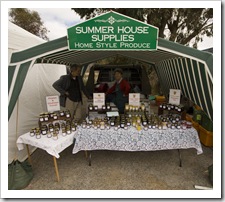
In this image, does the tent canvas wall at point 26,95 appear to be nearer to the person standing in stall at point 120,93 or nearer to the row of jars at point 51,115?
the row of jars at point 51,115

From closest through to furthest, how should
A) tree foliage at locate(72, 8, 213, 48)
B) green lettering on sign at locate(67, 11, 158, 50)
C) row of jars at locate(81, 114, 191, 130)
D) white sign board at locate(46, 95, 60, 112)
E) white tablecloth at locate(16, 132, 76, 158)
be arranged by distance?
green lettering on sign at locate(67, 11, 158, 50) < white tablecloth at locate(16, 132, 76, 158) < row of jars at locate(81, 114, 191, 130) < white sign board at locate(46, 95, 60, 112) < tree foliage at locate(72, 8, 213, 48)

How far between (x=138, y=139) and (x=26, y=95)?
2.72 m

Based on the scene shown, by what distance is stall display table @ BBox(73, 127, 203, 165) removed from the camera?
9.74 ft

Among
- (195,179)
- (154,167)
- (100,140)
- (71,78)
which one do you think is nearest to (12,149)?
(100,140)

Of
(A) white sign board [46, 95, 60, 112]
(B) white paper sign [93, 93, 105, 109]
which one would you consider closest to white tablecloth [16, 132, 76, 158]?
(A) white sign board [46, 95, 60, 112]

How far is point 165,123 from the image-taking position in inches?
121

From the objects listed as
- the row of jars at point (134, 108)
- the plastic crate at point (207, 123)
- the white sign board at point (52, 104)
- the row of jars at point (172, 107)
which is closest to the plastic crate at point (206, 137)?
the plastic crate at point (207, 123)

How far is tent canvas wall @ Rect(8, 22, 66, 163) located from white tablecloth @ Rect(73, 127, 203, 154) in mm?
1295

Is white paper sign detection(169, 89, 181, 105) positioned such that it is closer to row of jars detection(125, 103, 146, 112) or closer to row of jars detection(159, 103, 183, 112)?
row of jars detection(159, 103, 183, 112)

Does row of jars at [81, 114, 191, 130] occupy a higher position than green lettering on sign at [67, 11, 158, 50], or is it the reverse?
green lettering on sign at [67, 11, 158, 50]

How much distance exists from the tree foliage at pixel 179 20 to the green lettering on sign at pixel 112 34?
6336 mm

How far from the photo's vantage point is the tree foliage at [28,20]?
52.1 ft

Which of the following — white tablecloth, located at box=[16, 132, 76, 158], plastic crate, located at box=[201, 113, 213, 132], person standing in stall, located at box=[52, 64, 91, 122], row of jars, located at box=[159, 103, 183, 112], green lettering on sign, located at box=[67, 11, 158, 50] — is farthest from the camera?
person standing in stall, located at box=[52, 64, 91, 122]

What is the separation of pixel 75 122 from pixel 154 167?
1.82m
